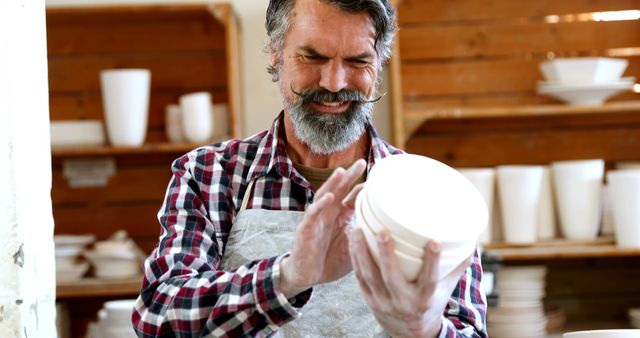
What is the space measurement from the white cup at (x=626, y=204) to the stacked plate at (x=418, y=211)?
1.72 meters

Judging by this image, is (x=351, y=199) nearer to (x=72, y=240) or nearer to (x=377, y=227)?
(x=377, y=227)

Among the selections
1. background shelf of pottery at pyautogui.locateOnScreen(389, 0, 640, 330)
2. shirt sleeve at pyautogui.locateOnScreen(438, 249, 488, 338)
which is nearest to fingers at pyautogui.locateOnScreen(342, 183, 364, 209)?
shirt sleeve at pyautogui.locateOnScreen(438, 249, 488, 338)

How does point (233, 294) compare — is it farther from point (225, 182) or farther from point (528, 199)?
point (528, 199)

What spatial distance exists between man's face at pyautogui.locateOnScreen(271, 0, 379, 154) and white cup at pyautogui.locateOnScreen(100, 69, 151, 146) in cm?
150

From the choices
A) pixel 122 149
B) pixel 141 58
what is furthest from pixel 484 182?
pixel 141 58

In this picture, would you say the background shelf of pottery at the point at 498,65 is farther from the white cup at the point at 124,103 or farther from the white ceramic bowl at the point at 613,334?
the white ceramic bowl at the point at 613,334

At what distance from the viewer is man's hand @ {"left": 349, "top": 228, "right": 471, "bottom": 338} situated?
3.97ft

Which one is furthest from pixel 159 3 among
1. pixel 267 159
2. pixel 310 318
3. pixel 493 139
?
pixel 310 318

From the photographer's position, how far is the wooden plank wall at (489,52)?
11.0 feet

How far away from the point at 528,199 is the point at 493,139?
1.29 ft

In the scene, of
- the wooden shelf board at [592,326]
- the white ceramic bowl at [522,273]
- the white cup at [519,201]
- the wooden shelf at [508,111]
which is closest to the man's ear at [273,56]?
the wooden shelf at [508,111]

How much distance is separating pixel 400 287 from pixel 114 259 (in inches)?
80.3

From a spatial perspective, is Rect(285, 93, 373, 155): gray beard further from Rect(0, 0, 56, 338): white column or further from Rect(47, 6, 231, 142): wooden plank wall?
Rect(47, 6, 231, 142): wooden plank wall

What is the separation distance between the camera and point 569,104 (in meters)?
3.16
